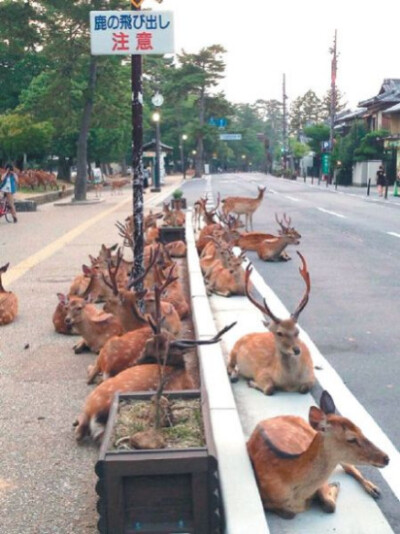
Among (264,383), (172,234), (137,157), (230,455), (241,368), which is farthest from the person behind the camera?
(172,234)

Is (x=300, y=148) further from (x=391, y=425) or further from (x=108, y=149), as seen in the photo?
(x=391, y=425)

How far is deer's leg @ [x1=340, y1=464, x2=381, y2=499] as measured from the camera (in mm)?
3902

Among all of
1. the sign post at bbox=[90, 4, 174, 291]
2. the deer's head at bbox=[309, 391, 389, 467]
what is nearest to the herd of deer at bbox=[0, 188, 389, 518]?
the deer's head at bbox=[309, 391, 389, 467]

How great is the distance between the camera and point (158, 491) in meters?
3.27

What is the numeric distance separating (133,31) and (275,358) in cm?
315

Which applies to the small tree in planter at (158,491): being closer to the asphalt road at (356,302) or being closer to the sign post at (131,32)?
the asphalt road at (356,302)

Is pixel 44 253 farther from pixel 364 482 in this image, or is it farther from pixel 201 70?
pixel 201 70

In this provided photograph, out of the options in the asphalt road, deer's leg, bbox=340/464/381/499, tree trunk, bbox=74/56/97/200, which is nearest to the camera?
deer's leg, bbox=340/464/381/499

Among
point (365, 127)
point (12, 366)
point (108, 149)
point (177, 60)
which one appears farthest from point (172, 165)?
point (12, 366)

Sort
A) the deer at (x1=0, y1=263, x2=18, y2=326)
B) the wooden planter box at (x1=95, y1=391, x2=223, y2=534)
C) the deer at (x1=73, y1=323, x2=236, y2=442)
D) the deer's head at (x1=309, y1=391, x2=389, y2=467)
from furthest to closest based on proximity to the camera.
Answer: the deer at (x1=0, y1=263, x2=18, y2=326), the deer at (x1=73, y1=323, x2=236, y2=442), the deer's head at (x1=309, y1=391, x2=389, y2=467), the wooden planter box at (x1=95, y1=391, x2=223, y2=534)

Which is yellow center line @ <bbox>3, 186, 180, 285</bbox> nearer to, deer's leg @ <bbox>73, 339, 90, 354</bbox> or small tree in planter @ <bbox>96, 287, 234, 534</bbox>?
deer's leg @ <bbox>73, 339, 90, 354</bbox>

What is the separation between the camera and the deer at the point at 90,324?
6613 mm

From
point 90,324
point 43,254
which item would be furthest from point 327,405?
point 43,254

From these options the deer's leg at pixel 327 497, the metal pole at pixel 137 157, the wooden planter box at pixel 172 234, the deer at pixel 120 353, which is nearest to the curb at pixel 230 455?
the deer's leg at pixel 327 497
